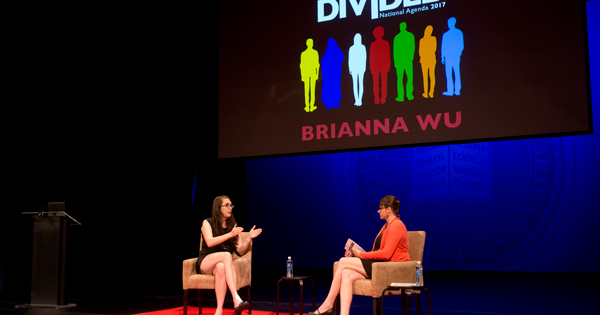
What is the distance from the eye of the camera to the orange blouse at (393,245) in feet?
12.0

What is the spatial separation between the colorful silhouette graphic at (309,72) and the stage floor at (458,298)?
1985mm

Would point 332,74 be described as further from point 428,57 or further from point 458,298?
point 458,298

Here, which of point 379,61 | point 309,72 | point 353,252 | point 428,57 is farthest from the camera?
point 309,72

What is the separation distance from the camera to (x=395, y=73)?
506 centimetres

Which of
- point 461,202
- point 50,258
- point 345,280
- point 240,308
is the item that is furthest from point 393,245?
point 461,202

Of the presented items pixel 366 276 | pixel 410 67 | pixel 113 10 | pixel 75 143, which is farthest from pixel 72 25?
pixel 366 276

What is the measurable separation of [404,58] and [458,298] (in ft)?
7.96

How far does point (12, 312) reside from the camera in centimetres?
466

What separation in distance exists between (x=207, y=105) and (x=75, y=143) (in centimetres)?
179

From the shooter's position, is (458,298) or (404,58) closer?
(404,58)

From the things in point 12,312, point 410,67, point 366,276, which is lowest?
point 12,312

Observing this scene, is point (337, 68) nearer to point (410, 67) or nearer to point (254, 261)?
point (410, 67)

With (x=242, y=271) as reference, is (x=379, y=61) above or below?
above

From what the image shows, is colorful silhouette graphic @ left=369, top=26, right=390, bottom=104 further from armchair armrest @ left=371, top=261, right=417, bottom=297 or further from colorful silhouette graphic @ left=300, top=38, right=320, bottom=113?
armchair armrest @ left=371, top=261, right=417, bottom=297
